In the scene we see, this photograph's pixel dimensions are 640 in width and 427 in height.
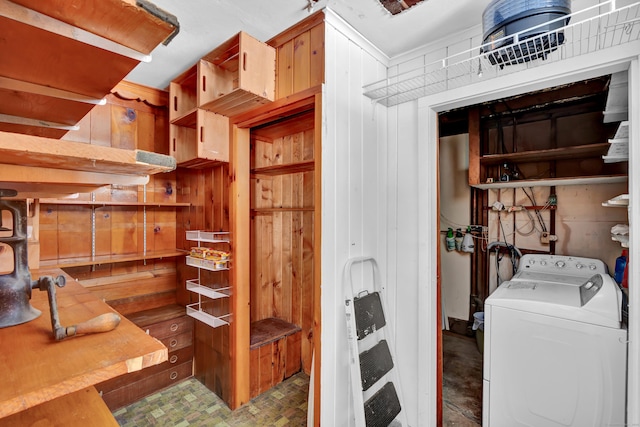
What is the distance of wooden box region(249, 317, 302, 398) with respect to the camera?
2359 mm

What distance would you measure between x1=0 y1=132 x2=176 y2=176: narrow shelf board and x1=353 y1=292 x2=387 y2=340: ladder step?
4.73 ft

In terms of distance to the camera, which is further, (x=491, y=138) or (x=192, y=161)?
(x=491, y=138)

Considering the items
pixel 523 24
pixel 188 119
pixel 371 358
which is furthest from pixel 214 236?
pixel 523 24

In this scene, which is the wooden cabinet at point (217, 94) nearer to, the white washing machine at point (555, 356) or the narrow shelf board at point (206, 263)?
the narrow shelf board at point (206, 263)

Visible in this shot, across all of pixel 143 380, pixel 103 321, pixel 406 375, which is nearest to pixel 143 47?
pixel 103 321

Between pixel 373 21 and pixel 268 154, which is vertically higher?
pixel 373 21

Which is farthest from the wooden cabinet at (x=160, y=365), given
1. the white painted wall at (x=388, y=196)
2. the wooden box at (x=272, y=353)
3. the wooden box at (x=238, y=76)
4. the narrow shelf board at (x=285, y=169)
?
the wooden box at (x=238, y=76)

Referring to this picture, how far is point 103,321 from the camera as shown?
2.09ft

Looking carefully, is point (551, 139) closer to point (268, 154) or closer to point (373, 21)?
point (373, 21)

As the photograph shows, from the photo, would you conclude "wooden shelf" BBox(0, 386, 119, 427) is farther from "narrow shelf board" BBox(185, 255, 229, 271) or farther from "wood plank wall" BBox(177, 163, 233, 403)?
"wood plank wall" BBox(177, 163, 233, 403)

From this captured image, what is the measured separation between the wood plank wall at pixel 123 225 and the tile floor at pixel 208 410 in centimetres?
75

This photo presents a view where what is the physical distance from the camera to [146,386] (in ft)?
7.70

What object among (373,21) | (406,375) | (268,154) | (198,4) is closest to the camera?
(198,4)

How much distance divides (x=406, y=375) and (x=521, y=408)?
0.65 metres
